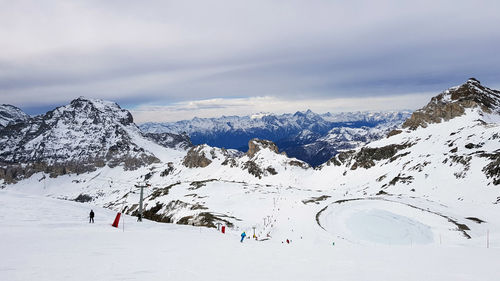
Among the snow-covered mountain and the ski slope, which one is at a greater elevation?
the ski slope

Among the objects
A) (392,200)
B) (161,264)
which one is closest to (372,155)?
(392,200)

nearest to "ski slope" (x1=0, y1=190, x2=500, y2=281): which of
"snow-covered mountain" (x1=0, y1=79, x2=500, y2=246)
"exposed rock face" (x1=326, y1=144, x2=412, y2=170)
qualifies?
"snow-covered mountain" (x1=0, y1=79, x2=500, y2=246)

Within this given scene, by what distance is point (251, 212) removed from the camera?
75.6 meters

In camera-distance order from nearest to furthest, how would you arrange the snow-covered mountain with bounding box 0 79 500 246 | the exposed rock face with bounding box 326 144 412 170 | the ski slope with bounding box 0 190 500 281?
the ski slope with bounding box 0 190 500 281 < the snow-covered mountain with bounding box 0 79 500 246 < the exposed rock face with bounding box 326 144 412 170

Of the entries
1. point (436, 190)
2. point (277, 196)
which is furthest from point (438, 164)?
point (277, 196)

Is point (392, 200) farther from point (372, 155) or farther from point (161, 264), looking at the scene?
point (372, 155)

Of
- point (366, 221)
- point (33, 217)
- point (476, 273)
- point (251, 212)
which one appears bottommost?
point (251, 212)

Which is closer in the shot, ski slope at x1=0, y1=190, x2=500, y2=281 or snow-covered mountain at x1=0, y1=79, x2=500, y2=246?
ski slope at x1=0, y1=190, x2=500, y2=281

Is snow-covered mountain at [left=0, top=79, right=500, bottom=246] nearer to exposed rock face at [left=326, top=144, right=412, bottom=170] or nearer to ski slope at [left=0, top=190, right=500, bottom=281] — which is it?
exposed rock face at [left=326, top=144, right=412, bottom=170]

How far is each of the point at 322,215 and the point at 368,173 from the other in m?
120

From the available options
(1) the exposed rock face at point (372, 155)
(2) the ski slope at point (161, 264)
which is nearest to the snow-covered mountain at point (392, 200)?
(1) the exposed rock face at point (372, 155)

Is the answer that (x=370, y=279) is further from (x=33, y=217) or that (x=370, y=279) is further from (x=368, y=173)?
(x=368, y=173)

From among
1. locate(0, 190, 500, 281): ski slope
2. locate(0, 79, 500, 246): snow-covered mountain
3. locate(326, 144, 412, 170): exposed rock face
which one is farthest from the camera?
locate(326, 144, 412, 170): exposed rock face

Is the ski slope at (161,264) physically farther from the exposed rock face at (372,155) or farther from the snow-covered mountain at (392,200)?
the exposed rock face at (372,155)
